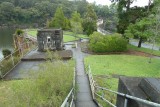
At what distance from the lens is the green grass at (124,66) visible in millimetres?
18250

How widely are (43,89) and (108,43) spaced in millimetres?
20160

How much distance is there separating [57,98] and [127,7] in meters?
25.1

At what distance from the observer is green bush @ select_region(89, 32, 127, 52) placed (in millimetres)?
27103

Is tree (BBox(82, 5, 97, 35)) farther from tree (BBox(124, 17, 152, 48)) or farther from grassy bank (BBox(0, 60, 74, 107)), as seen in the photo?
grassy bank (BBox(0, 60, 74, 107))

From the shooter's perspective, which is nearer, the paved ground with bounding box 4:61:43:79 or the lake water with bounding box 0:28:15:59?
the paved ground with bounding box 4:61:43:79

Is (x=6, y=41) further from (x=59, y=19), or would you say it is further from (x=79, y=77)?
(x=79, y=77)

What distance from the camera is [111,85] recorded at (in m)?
14.7

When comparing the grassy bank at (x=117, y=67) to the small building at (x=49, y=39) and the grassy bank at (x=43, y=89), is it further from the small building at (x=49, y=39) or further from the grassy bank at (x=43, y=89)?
the grassy bank at (x=43, y=89)

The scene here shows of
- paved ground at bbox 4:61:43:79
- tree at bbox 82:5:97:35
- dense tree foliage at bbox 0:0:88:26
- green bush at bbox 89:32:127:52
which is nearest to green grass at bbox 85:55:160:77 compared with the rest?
green bush at bbox 89:32:127:52

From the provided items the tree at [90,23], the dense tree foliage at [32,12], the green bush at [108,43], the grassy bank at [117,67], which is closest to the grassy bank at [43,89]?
the grassy bank at [117,67]

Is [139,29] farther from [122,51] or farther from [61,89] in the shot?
[61,89]

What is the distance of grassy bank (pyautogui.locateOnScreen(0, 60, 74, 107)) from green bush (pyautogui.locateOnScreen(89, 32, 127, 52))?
17978 millimetres

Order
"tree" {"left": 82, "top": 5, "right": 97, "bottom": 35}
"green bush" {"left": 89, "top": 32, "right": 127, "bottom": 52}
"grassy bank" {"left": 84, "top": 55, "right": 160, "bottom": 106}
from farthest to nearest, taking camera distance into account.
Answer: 1. "tree" {"left": 82, "top": 5, "right": 97, "bottom": 35}
2. "green bush" {"left": 89, "top": 32, "right": 127, "bottom": 52}
3. "grassy bank" {"left": 84, "top": 55, "right": 160, "bottom": 106}

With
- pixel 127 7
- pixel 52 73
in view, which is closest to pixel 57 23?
pixel 127 7
